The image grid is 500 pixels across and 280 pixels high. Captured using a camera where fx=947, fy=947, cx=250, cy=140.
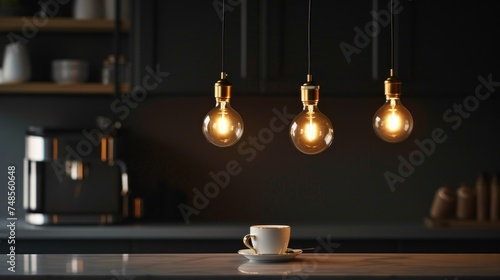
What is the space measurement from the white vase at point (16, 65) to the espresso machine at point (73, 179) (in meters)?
0.30

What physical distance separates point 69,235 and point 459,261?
1903mm

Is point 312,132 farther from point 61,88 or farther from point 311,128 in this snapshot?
point 61,88

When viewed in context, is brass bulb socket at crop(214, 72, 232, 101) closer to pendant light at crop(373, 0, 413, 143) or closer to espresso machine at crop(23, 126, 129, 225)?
pendant light at crop(373, 0, 413, 143)

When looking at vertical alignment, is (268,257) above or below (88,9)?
below

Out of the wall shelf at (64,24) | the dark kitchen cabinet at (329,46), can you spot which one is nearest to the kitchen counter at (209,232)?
the dark kitchen cabinet at (329,46)

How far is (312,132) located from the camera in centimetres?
267

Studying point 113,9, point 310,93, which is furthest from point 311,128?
point 113,9

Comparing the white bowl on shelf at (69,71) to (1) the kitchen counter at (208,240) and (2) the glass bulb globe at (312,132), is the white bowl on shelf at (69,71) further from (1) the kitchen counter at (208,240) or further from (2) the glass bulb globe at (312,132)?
(2) the glass bulb globe at (312,132)

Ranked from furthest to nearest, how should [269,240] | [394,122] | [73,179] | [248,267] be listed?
[73,179]
[394,122]
[269,240]
[248,267]

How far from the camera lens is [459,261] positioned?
269 cm

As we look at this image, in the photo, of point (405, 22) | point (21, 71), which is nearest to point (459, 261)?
point (405, 22)

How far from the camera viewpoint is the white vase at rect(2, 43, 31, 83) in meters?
4.36

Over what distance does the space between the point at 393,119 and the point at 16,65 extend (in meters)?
2.21

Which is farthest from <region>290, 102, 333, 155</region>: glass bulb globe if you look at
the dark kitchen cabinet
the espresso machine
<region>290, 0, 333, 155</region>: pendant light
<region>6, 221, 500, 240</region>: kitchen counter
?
the espresso machine
